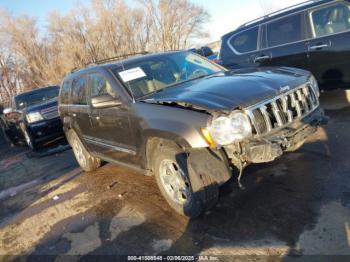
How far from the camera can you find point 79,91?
5.70 metres

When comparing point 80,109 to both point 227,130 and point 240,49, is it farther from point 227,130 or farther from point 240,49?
point 240,49

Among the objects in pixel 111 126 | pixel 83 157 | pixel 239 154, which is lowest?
pixel 83 157

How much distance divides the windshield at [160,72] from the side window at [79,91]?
41.0 inches

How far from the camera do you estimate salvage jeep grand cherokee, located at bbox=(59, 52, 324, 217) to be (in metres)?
3.43

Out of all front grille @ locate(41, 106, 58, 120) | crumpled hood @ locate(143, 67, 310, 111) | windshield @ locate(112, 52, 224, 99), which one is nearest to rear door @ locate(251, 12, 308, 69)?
windshield @ locate(112, 52, 224, 99)

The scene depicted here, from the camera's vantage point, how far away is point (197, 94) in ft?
12.4

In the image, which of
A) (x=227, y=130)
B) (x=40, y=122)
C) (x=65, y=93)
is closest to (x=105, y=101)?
(x=227, y=130)

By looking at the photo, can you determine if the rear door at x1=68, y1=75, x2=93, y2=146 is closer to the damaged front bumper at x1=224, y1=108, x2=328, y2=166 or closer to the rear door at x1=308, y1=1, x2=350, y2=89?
the damaged front bumper at x1=224, y1=108, x2=328, y2=166

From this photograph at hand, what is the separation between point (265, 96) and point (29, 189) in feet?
15.1

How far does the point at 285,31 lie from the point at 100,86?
160 inches

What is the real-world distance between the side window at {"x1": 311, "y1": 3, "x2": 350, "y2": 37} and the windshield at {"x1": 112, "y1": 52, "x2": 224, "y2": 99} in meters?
2.54

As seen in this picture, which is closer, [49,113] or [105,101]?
[105,101]

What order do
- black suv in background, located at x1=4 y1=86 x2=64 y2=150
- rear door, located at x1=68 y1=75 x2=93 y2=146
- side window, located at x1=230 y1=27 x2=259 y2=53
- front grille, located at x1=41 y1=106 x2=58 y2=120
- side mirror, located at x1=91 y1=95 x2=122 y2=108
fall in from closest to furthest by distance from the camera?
side mirror, located at x1=91 y1=95 x2=122 y2=108 → rear door, located at x1=68 y1=75 x2=93 y2=146 → side window, located at x1=230 y1=27 x2=259 y2=53 → black suv in background, located at x1=4 y1=86 x2=64 y2=150 → front grille, located at x1=41 y1=106 x2=58 y2=120

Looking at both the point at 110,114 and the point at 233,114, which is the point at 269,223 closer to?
the point at 233,114
